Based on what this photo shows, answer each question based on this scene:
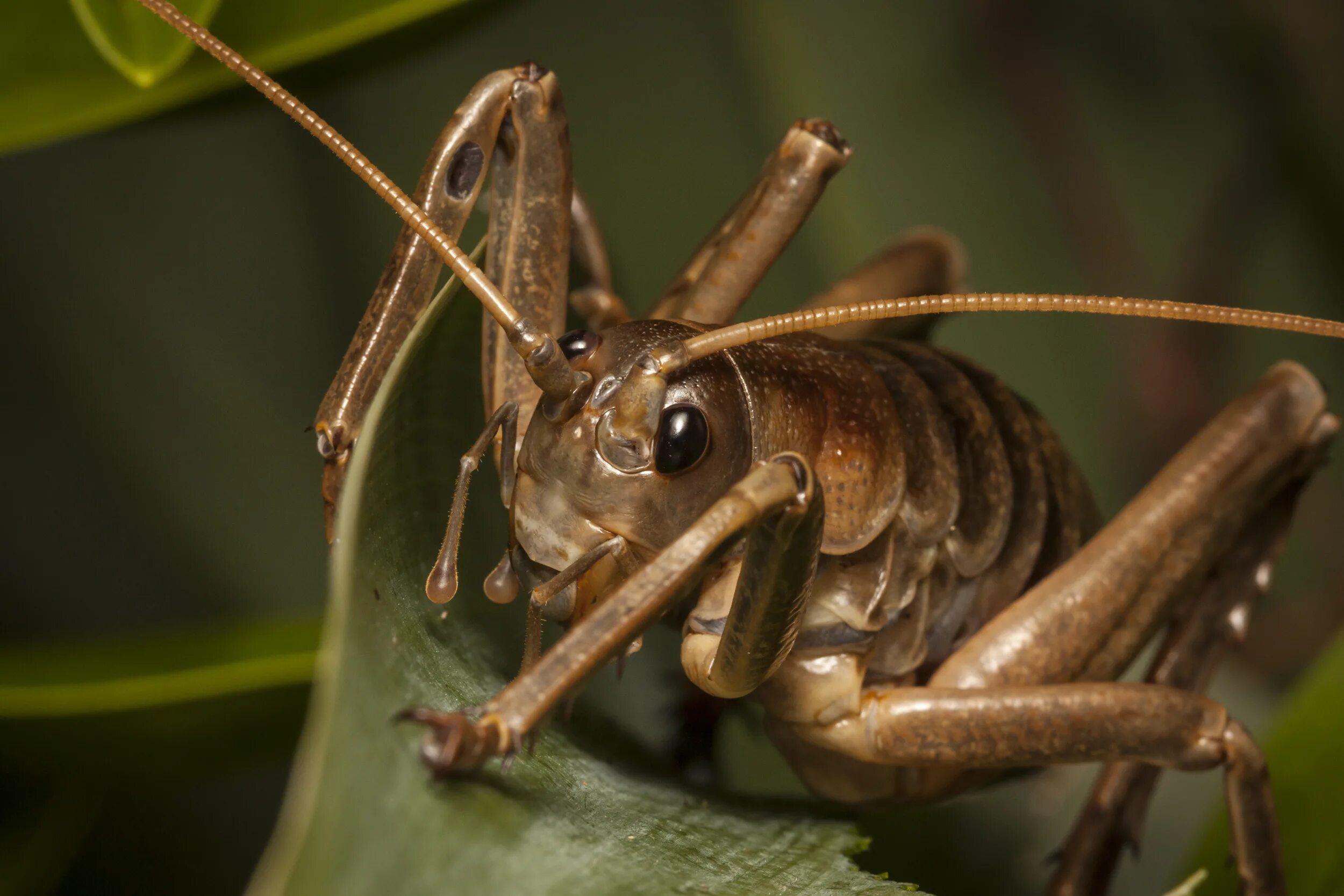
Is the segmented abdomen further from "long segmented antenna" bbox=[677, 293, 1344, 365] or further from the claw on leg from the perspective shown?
the claw on leg

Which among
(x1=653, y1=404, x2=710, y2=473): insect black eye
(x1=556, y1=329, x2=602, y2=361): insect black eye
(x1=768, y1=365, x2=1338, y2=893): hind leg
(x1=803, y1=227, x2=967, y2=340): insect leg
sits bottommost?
(x1=768, y1=365, x2=1338, y2=893): hind leg

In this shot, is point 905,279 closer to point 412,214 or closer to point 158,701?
point 412,214

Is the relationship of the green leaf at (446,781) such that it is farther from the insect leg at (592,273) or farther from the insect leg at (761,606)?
the insect leg at (592,273)

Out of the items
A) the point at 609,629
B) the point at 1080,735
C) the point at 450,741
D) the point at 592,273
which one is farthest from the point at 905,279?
the point at 450,741

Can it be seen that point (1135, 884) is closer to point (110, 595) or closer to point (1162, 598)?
point (1162, 598)

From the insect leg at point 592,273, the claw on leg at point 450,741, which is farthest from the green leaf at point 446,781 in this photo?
the insect leg at point 592,273

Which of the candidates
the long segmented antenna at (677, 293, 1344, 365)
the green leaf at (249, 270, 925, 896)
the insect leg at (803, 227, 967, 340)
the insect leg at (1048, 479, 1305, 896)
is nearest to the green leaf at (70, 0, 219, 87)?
the green leaf at (249, 270, 925, 896)

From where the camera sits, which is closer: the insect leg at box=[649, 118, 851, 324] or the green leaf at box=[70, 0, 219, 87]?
the green leaf at box=[70, 0, 219, 87]
